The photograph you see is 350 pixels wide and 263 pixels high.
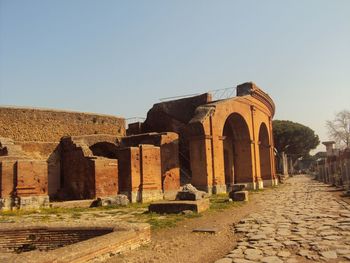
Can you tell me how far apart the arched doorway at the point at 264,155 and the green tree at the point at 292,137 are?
78.0 feet

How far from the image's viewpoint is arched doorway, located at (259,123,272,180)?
29844 millimetres

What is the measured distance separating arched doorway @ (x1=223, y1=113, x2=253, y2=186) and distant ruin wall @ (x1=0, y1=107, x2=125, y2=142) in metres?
7.55

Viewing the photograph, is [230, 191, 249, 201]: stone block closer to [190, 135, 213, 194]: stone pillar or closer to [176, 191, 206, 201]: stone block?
[176, 191, 206, 201]: stone block

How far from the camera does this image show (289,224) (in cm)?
880

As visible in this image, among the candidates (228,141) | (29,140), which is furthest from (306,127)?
(29,140)

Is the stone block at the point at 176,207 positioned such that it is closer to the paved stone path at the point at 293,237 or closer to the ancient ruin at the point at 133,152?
the paved stone path at the point at 293,237

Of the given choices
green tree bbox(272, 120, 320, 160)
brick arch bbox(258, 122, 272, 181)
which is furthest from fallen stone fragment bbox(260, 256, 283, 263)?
green tree bbox(272, 120, 320, 160)

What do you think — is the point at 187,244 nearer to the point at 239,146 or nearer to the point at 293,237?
the point at 293,237

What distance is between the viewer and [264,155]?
1195 inches

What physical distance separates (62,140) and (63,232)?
1422 centimetres

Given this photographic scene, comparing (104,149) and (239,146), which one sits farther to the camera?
(239,146)

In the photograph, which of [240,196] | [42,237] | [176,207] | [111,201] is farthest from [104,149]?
[42,237]

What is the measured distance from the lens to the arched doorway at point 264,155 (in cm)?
2984

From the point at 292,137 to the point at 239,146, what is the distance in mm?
30992
